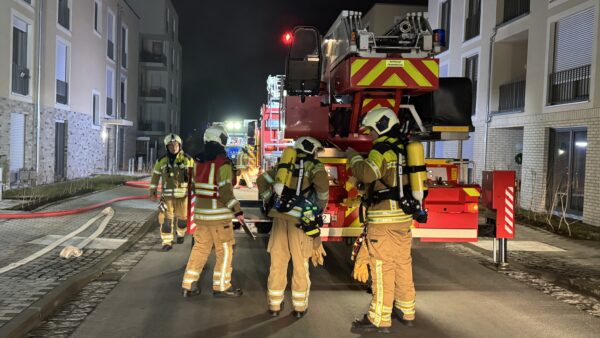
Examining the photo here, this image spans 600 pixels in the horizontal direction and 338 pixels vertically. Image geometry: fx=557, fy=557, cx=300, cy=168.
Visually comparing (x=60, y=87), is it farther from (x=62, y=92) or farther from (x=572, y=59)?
(x=572, y=59)

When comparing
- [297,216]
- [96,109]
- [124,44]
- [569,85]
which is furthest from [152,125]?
[297,216]

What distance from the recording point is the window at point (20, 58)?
17562 millimetres

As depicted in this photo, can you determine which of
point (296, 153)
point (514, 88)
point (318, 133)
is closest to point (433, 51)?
point (318, 133)

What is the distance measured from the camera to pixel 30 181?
17.6 meters

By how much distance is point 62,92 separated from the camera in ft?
71.2

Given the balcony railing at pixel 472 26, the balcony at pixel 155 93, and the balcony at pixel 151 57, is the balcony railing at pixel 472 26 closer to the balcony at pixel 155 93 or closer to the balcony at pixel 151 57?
the balcony at pixel 151 57

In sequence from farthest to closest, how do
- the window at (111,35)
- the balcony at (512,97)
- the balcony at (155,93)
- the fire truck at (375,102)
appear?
the balcony at (155,93), the window at (111,35), the balcony at (512,97), the fire truck at (375,102)

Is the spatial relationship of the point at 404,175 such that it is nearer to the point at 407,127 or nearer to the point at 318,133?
the point at 407,127

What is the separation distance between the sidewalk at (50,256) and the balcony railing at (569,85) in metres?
10.7

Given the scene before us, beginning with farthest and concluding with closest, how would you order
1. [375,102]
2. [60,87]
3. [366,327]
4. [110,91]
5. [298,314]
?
1. [110,91]
2. [60,87]
3. [375,102]
4. [298,314]
5. [366,327]

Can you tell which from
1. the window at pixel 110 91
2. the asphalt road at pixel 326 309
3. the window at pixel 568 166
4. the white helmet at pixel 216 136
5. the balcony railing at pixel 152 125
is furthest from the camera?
the balcony railing at pixel 152 125

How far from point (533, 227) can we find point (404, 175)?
8.69 m

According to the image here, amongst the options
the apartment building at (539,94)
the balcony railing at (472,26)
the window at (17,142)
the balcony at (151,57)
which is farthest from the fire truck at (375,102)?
the balcony at (151,57)

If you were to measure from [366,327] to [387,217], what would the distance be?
102 centimetres
